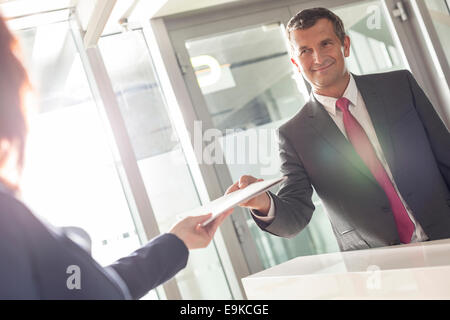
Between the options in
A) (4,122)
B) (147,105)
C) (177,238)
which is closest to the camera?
(4,122)

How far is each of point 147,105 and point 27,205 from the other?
8.76ft

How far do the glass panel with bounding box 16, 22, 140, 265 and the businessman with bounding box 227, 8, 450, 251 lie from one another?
137cm

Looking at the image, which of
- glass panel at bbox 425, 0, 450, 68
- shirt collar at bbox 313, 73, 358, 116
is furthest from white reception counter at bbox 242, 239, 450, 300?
glass panel at bbox 425, 0, 450, 68

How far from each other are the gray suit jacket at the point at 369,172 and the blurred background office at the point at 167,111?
1.27 metres

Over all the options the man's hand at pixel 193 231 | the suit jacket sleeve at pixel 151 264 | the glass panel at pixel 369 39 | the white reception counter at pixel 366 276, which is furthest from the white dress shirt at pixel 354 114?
the glass panel at pixel 369 39

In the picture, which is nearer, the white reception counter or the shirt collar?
the white reception counter

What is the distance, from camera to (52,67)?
10.4 ft

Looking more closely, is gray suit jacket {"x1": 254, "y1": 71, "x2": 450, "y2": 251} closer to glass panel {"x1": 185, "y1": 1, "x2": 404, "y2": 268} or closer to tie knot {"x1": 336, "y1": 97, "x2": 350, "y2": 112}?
tie knot {"x1": 336, "y1": 97, "x2": 350, "y2": 112}

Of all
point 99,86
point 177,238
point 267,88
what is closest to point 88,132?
point 99,86

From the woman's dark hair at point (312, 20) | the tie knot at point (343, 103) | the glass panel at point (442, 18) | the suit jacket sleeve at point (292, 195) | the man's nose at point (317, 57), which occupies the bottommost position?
the suit jacket sleeve at point (292, 195)

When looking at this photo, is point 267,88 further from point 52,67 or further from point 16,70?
point 16,70

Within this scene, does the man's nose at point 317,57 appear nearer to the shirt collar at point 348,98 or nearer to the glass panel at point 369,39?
the shirt collar at point 348,98

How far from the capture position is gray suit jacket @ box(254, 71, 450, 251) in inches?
75.9

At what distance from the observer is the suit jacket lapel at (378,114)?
1989 millimetres
